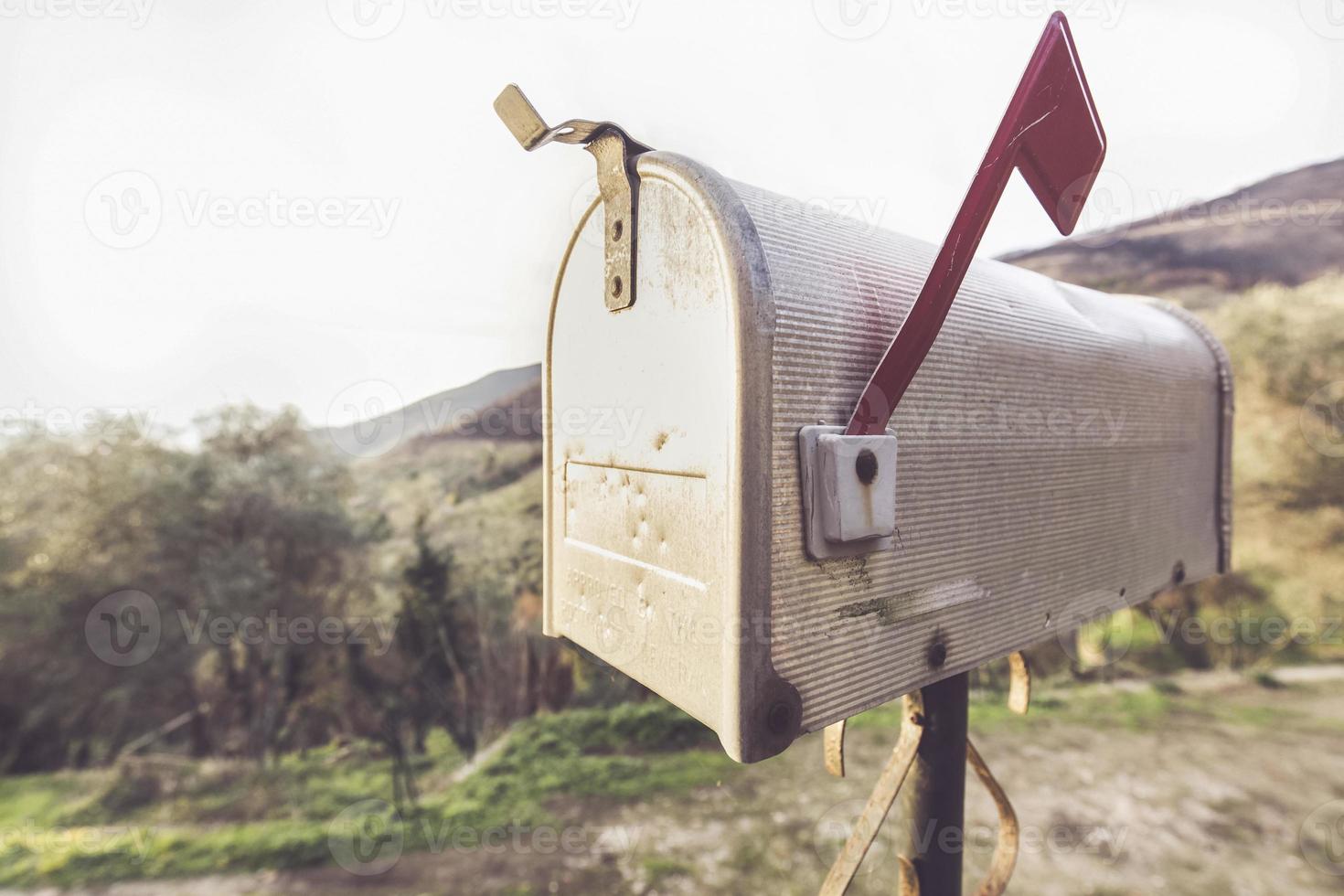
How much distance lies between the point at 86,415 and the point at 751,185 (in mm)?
4701

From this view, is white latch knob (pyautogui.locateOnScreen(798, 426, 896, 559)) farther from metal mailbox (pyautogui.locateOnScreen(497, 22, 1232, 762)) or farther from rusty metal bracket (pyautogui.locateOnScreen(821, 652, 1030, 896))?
rusty metal bracket (pyautogui.locateOnScreen(821, 652, 1030, 896))

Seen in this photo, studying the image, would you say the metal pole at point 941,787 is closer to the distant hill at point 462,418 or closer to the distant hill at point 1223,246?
the distant hill at point 462,418

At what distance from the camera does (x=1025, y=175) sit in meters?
Answer: 1.08

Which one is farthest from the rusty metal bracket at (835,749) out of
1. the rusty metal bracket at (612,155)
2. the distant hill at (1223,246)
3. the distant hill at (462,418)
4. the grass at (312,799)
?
the distant hill at (1223,246)

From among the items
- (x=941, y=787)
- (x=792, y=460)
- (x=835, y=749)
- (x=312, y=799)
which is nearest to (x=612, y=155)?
(x=792, y=460)

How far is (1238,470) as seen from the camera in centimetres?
525

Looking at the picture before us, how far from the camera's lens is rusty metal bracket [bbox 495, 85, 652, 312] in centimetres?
108

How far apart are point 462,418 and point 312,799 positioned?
2634mm

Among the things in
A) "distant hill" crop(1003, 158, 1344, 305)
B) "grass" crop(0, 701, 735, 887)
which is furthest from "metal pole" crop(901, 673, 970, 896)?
"distant hill" crop(1003, 158, 1344, 305)

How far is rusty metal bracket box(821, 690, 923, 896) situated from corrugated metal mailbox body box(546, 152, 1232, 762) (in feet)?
1.28

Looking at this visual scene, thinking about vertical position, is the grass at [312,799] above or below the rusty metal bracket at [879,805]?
below

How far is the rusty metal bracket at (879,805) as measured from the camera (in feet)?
4.05

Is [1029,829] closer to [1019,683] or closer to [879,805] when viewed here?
[1019,683]

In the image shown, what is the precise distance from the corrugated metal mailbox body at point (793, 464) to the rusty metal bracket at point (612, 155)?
0.13 feet
